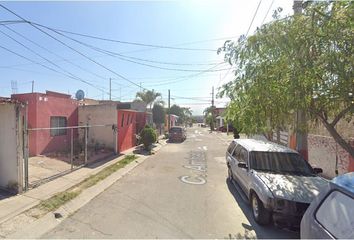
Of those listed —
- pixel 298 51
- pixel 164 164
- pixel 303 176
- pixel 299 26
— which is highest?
pixel 299 26

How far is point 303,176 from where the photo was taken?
716 cm

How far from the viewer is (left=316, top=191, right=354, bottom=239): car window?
2.76 metres

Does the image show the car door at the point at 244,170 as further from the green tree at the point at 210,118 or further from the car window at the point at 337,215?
the green tree at the point at 210,118

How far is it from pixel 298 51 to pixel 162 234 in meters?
4.42

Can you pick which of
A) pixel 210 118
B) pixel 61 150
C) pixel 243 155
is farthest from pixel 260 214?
pixel 210 118

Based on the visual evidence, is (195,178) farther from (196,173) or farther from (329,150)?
(329,150)

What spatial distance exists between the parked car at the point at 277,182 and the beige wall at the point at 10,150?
241 inches

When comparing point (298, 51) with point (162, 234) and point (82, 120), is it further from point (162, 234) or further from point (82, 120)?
point (82, 120)

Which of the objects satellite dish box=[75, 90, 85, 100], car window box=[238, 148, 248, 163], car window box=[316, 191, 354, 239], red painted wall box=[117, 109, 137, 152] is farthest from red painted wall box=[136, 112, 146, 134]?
car window box=[316, 191, 354, 239]

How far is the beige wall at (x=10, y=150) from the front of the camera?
8.22m

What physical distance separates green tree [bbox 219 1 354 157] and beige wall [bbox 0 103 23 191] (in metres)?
6.31

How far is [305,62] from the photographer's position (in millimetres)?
5684

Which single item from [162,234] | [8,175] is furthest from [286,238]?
[8,175]

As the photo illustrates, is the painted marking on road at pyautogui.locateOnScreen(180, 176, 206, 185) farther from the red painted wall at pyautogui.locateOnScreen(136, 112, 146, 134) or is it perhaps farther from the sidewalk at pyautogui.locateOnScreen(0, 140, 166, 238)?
the red painted wall at pyautogui.locateOnScreen(136, 112, 146, 134)
